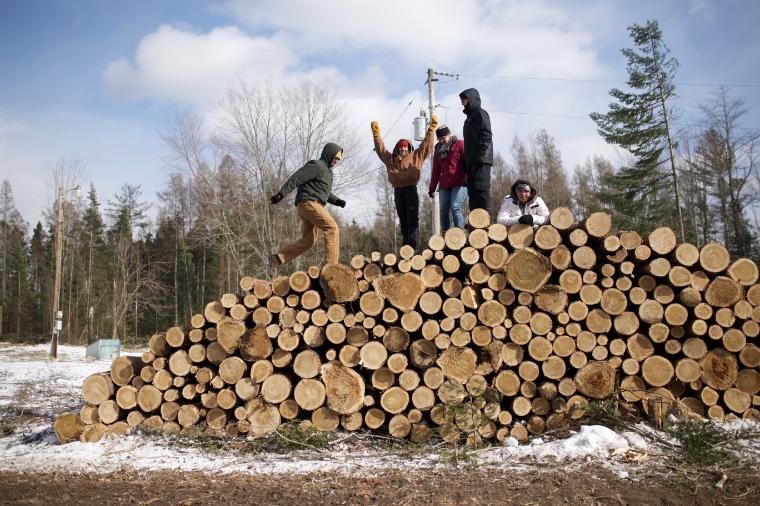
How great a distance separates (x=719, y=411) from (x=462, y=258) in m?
2.96

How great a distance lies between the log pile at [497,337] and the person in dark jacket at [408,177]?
135cm

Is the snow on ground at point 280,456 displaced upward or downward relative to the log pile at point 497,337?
downward

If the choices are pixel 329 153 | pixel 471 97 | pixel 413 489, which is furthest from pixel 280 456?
pixel 471 97

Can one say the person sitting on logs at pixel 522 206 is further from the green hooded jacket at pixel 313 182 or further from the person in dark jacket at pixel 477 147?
the green hooded jacket at pixel 313 182

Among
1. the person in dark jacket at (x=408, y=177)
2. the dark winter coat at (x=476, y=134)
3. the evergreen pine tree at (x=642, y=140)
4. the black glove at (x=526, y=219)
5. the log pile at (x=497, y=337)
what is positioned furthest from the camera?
the evergreen pine tree at (x=642, y=140)

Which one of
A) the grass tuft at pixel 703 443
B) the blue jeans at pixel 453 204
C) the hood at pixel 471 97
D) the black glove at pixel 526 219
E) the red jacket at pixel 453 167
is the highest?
the hood at pixel 471 97

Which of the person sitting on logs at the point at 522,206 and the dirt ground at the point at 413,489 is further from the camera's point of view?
the person sitting on logs at the point at 522,206

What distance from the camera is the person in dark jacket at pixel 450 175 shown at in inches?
285

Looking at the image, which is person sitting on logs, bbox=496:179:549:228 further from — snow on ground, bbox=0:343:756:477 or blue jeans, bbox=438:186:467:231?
snow on ground, bbox=0:343:756:477

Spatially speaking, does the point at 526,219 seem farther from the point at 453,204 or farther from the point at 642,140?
the point at 642,140

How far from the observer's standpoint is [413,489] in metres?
4.34

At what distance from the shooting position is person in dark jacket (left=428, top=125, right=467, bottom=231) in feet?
23.7

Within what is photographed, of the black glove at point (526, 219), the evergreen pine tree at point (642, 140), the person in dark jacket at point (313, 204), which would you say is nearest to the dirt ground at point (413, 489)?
the black glove at point (526, 219)

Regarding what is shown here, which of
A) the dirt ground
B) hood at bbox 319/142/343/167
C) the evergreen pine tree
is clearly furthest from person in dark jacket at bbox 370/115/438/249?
the evergreen pine tree
